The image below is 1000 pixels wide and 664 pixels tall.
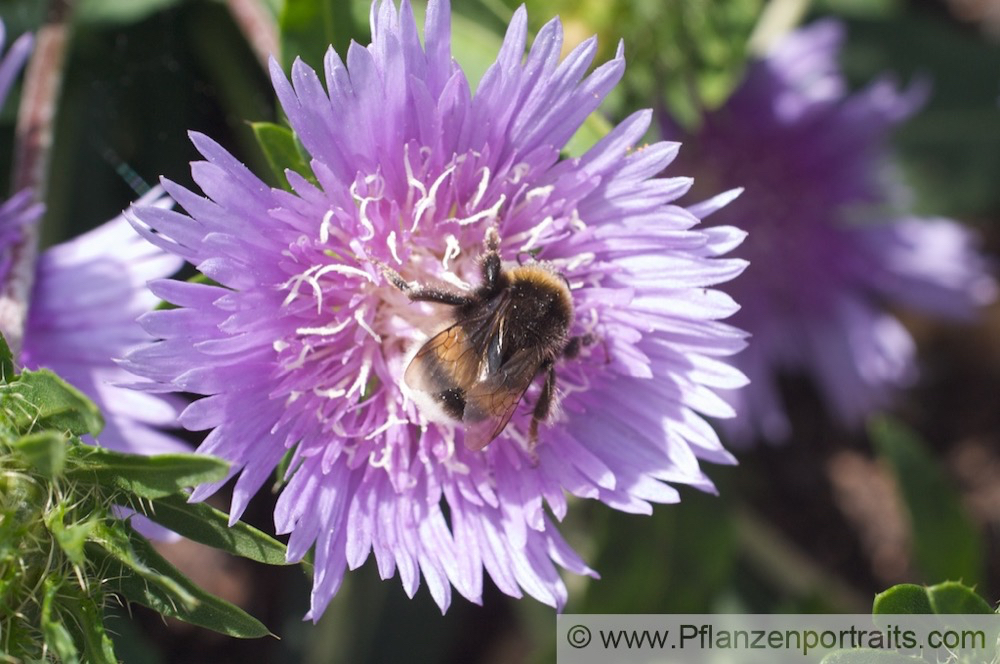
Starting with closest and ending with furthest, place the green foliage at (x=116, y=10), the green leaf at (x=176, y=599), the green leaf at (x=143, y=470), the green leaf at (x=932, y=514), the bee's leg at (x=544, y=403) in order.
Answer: the green leaf at (x=143, y=470) < the green leaf at (x=176, y=599) < the bee's leg at (x=544, y=403) < the green foliage at (x=116, y=10) < the green leaf at (x=932, y=514)

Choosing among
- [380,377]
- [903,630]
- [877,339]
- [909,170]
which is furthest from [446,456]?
[909,170]

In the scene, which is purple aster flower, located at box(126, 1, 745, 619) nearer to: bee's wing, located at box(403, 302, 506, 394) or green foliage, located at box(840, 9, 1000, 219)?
bee's wing, located at box(403, 302, 506, 394)

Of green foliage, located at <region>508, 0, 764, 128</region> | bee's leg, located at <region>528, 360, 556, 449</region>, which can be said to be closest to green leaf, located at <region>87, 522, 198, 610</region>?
bee's leg, located at <region>528, 360, 556, 449</region>

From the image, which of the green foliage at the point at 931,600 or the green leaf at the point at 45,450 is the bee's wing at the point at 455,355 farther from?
the green foliage at the point at 931,600

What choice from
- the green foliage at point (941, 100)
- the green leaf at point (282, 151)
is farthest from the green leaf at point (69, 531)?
the green foliage at point (941, 100)

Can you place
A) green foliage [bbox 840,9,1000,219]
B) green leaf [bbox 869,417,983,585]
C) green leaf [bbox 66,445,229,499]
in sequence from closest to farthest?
1. green leaf [bbox 66,445,229,499]
2. green leaf [bbox 869,417,983,585]
3. green foliage [bbox 840,9,1000,219]

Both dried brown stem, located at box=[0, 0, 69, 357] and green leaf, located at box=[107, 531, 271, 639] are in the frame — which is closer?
green leaf, located at box=[107, 531, 271, 639]
